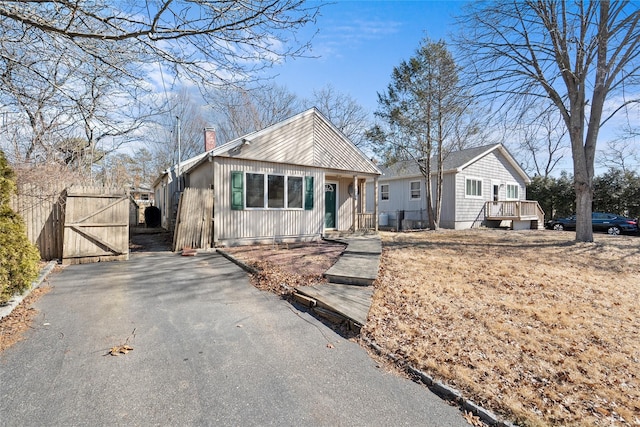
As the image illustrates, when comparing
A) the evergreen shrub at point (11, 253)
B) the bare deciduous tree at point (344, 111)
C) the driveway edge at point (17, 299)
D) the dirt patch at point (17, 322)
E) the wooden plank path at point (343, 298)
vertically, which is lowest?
the dirt patch at point (17, 322)

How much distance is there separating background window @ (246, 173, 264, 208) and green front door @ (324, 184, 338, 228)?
3563mm

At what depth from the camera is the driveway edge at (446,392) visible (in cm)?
234

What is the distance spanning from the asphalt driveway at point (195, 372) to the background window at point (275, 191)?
6.03m

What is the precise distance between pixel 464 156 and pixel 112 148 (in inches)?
749

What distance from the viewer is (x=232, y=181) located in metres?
9.60

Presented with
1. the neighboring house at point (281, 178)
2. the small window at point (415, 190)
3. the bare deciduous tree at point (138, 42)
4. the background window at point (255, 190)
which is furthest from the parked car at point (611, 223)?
the bare deciduous tree at point (138, 42)

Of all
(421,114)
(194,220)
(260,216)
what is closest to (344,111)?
(421,114)

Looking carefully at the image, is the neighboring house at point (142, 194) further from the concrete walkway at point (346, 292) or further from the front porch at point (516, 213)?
the front porch at point (516, 213)

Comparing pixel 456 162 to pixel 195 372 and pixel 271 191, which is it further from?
pixel 195 372

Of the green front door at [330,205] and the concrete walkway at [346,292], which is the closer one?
the concrete walkway at [346,292]

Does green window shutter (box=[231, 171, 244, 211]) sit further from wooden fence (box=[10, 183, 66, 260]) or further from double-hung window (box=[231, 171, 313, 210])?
wooden fence (box=[10, 183, 66, 260])

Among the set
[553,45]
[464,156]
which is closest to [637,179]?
[464,156]

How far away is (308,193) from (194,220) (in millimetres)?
4009

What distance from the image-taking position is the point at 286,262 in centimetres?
721
